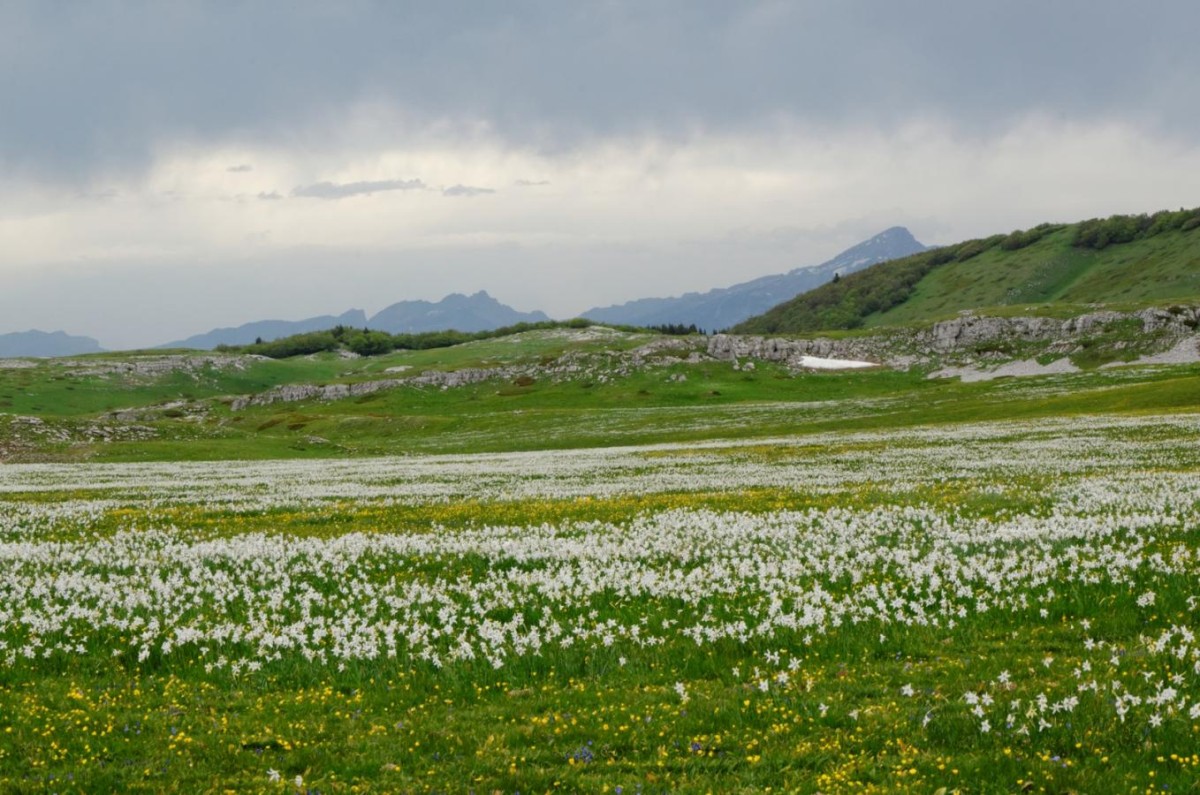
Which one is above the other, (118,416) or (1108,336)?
(1108,336)

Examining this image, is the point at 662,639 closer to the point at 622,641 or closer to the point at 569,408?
the point at 622,641

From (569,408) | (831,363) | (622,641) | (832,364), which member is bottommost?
(569,408)

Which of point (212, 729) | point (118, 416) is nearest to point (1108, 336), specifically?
point (212, 729)

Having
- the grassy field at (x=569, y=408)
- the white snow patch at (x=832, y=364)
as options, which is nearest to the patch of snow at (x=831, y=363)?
the white snow patch at (x=832, y=364)

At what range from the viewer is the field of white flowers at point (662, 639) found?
7000 mm

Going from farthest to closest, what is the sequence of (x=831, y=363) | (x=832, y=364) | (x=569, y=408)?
(x=831, y=363) → (x=832, y=364) → (x=569, y=408)

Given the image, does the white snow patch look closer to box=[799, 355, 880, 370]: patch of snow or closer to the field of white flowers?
box=[799, 355, 880, 370]: patch of snow

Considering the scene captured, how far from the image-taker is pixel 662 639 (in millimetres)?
10328

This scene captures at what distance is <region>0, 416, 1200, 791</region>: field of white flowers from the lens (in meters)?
7.00

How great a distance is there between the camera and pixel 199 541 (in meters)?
19.7

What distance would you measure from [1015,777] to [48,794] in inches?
326

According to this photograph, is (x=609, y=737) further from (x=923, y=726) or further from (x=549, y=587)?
(x=549, y=587)

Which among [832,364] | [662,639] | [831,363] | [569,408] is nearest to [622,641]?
[662,639]

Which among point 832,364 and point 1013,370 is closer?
point 1013,370
